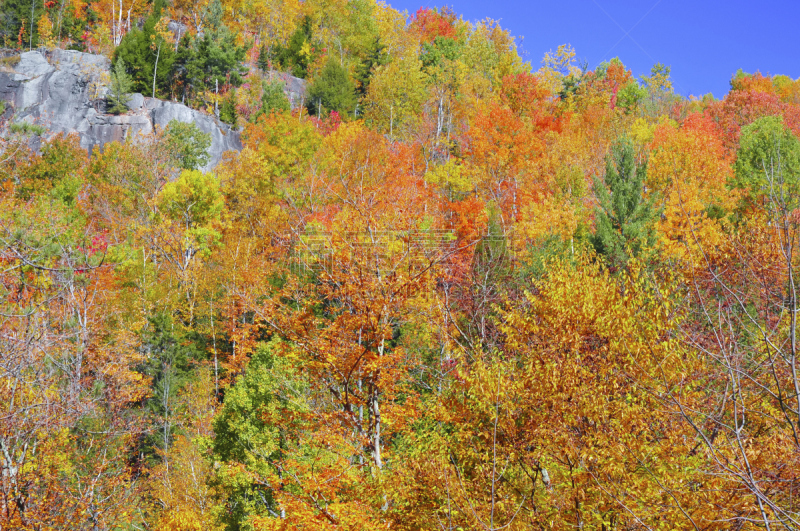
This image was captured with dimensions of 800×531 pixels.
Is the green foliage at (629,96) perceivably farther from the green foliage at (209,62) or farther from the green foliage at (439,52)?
the green foliage at (209,62)

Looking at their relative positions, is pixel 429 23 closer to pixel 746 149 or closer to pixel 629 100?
pixel 629 100

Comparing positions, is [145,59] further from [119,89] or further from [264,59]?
[264,59]

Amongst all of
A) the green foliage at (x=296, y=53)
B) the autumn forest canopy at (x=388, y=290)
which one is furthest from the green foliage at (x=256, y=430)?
A: the green foliage at (x=296, y=53)

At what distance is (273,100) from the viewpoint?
164 ft

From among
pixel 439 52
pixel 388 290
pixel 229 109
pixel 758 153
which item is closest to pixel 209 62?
pixel 229 109

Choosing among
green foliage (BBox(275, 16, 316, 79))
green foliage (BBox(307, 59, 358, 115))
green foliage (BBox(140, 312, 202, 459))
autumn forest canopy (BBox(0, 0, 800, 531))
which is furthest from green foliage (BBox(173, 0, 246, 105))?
green foliage (BBox(140, 312, 202, 459))

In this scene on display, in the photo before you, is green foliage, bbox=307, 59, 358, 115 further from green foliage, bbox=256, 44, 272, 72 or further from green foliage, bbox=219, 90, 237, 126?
green foliage, bbox=256, 44, 272, 72

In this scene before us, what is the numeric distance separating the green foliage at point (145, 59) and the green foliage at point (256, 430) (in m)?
40.3

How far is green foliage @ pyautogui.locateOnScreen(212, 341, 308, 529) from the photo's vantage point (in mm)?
17812

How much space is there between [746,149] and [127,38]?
49111 mm

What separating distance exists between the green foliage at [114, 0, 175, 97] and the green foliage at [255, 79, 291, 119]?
9.07 m

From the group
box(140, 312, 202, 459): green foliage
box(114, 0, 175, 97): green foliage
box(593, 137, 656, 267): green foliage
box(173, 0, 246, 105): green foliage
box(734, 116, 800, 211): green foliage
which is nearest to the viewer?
box(593, 137, 656, 267): green foliage

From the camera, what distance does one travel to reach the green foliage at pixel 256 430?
17.8 m

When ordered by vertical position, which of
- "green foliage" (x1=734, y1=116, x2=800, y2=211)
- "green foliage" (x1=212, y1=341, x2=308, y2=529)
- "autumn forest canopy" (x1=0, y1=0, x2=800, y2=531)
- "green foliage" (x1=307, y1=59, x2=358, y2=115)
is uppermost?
"green foliage" (x1=307, y1=59, x2=358, y2=115)
